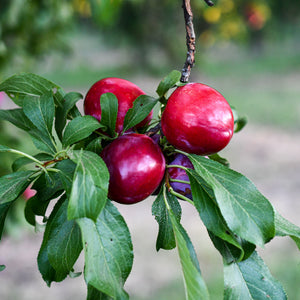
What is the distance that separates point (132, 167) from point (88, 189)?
0.38 feet

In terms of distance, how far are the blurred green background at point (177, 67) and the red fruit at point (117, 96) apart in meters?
0.54

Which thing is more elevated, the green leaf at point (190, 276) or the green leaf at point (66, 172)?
the green leaf at point (66, 172)

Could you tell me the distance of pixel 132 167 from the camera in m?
0.53

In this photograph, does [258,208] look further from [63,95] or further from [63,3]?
[63,3]

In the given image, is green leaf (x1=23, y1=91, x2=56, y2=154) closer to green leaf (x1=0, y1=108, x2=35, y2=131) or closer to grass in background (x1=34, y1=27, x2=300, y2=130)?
green leaf (x1=0, y1=108, x2=35, y2=131)

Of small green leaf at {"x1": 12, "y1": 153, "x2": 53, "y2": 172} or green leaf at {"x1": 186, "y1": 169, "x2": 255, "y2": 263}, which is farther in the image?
small green leaf at {"x1": 12, "y1": 153, "x2": 53, "y2": 172}

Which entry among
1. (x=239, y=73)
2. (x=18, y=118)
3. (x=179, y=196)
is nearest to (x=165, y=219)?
(x=179, y=196)

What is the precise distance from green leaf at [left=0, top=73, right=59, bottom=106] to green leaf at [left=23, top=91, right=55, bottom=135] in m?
0.02

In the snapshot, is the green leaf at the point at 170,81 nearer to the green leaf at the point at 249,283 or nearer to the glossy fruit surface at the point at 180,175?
the glossy fruit surface at the point at 180,175

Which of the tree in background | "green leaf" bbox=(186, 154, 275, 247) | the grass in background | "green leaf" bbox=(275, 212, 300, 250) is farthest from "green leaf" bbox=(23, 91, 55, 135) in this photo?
the grass in background

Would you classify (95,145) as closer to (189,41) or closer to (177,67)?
(189,41)

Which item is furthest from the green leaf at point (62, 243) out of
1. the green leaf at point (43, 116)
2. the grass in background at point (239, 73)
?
the grass in background at point (239, 73)

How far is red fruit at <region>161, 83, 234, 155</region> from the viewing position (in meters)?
0.53

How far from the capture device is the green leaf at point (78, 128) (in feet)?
1.74
